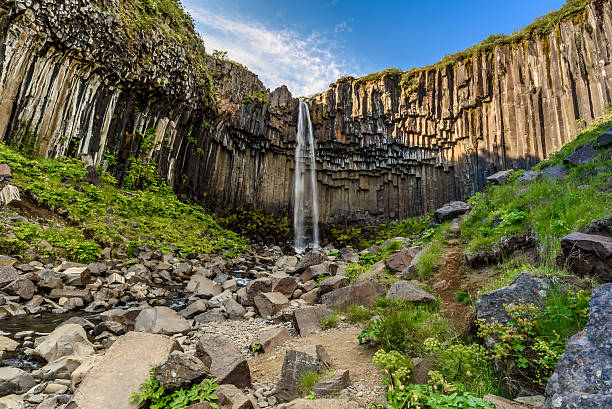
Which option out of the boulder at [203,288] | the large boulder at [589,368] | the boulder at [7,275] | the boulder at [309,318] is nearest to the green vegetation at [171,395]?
the boulder at [309,318]

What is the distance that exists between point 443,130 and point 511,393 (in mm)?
24917

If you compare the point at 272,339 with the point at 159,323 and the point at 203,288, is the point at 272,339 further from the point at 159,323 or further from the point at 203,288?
the point at 203,288

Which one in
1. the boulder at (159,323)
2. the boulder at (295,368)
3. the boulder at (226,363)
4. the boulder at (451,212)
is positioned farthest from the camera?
the boulder at (451,212)

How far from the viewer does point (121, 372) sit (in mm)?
3318

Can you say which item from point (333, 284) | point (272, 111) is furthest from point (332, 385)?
point (272, 111)

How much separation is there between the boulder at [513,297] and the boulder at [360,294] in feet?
9.24

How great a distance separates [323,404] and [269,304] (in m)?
4.52

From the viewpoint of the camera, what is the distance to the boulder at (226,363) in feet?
11.4

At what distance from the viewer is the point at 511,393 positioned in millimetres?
2678

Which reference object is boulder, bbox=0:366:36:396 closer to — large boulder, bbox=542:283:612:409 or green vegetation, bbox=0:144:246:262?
large boulder, bbox=542:283:612:409

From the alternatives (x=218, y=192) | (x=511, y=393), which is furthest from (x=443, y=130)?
(x=511, y=393)

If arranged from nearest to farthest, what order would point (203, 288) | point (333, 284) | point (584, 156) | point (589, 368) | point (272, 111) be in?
1. point (589, 368)
2. point (333, 284)
3. point (584, 156)
4. point (203, 288)
5. point (272, 111)

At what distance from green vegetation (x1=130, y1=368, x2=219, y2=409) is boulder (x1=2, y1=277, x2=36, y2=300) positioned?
5582mm

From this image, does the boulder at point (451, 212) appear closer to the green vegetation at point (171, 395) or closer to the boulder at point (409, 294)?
the boulder at point (409, 294)
